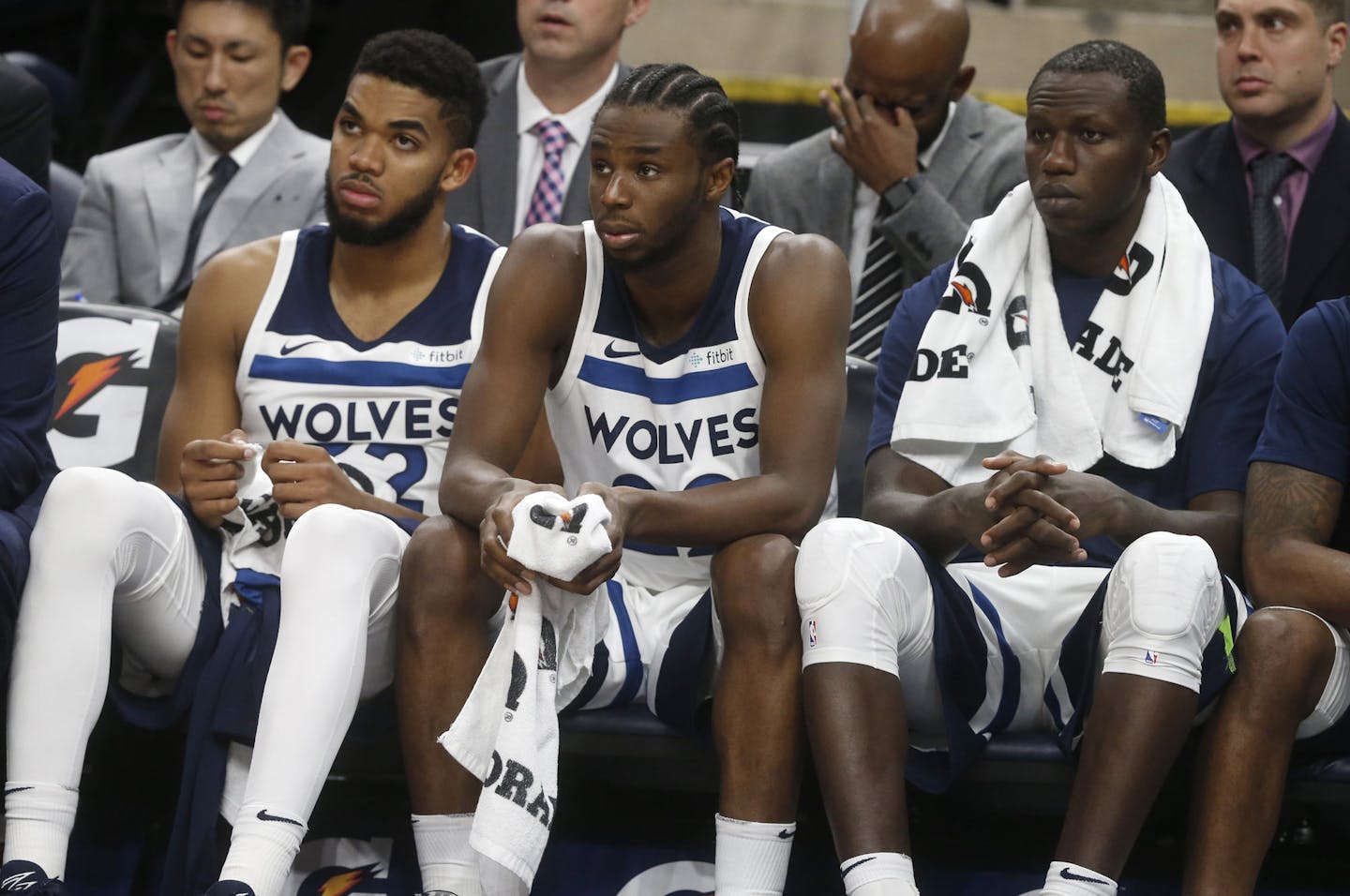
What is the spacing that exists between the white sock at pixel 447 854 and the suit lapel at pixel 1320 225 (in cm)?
187

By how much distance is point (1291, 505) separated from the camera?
8.50 ft

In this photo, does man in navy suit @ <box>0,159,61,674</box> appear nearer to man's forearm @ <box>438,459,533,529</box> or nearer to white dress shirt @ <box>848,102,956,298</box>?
man's forearm @ <box>438,459,533,529</box>

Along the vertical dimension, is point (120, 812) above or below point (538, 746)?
below

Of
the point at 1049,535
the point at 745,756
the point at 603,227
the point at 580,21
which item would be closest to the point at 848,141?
the point at 580,21

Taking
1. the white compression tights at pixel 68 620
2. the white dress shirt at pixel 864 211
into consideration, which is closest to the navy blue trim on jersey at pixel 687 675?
the white compression tights at pixel 68 620

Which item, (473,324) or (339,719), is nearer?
(339,719)

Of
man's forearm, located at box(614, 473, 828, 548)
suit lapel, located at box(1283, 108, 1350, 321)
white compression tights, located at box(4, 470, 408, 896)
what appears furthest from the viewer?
suit lapel, located at box(1283, 108, 1350, 321)

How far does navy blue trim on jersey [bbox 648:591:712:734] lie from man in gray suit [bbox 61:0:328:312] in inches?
63.4

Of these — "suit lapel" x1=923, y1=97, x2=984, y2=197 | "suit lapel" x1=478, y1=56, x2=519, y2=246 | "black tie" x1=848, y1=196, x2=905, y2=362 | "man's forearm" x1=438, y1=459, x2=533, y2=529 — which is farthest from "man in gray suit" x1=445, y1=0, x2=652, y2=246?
"man's forearm" x1=438, y1=459, x2=533, y2=529

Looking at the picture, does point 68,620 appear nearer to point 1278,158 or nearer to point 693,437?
point 693,437

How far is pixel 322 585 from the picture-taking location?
248 cm

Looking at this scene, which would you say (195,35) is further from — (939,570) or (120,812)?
(939,570)

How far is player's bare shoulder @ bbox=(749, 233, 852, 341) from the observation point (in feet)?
8.86

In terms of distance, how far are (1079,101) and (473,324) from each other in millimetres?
1022
